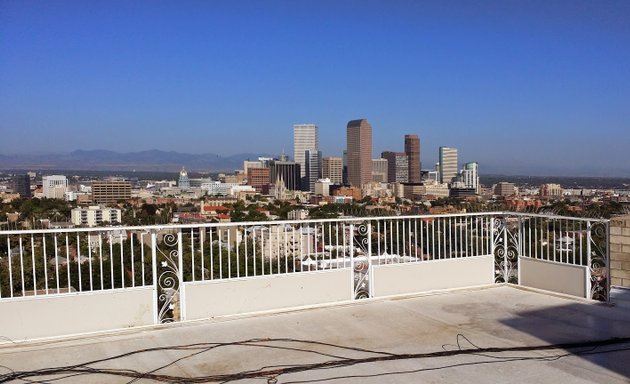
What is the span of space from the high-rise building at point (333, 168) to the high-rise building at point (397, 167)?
12183 mm

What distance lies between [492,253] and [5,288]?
5.78 m

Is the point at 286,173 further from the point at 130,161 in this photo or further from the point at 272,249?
the point at 272,249

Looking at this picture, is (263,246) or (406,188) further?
(406,188)

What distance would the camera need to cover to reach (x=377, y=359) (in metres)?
4.11

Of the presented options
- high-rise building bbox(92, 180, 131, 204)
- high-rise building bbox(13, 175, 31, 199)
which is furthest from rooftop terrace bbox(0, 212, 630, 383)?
high-rise building bbox(92, 180, 131, 204)

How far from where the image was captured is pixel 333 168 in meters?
148

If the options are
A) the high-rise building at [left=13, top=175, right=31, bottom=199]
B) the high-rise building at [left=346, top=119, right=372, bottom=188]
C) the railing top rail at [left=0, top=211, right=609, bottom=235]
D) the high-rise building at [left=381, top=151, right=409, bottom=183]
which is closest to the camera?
the railing top rail at [left=0, top=211, right=609, bottom=235]

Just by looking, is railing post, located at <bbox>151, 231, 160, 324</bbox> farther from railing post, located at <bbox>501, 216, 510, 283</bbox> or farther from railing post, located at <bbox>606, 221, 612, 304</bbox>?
railing post, located at <bbox>606, 221, 612, 304</bbox>

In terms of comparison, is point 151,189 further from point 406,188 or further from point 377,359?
point 377,359

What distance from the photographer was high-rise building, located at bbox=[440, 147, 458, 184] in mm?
129500

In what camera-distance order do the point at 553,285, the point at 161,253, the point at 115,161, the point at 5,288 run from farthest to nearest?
1. the point at 115,161
2. the point at 553,285
3. the point at 5,288
4. the point at 161,253

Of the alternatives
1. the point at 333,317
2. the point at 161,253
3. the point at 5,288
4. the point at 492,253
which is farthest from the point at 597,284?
the point at 5,288

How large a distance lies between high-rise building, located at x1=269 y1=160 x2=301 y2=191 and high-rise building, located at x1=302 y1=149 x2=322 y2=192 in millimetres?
2756

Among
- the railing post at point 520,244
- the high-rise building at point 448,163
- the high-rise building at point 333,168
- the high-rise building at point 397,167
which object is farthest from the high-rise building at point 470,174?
the railing post at point 520,244
